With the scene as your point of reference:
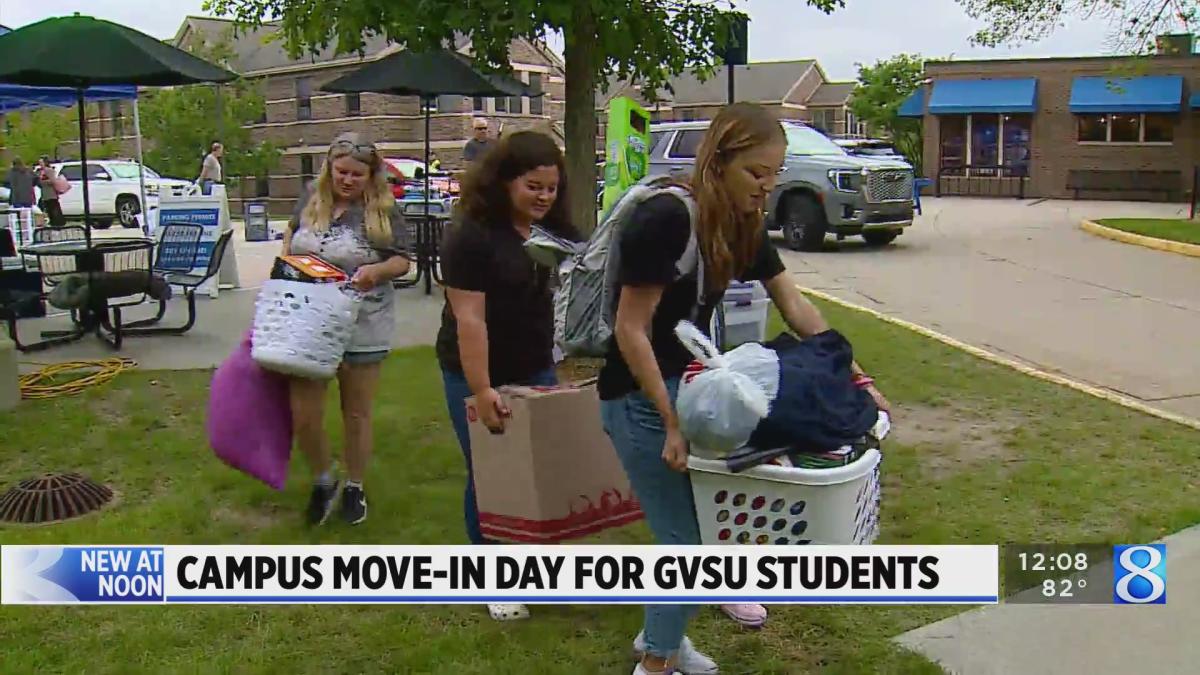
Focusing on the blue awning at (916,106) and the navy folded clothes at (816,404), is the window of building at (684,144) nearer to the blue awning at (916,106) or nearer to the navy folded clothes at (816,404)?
the navy folded clothes at (816,404)

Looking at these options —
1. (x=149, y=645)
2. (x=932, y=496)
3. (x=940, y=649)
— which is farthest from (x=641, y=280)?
(x=932, y=496)

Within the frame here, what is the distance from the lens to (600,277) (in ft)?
10.1

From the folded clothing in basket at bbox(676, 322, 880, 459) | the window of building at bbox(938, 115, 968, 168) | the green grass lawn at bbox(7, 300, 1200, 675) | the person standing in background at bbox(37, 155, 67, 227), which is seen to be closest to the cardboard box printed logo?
the green grass lawn at bbox(7, 300, 1200, 675)

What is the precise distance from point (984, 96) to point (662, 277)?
35.6m

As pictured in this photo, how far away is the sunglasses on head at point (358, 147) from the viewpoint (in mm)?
4484

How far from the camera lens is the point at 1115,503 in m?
5.02

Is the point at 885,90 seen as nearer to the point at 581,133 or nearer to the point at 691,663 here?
the point at 581,133

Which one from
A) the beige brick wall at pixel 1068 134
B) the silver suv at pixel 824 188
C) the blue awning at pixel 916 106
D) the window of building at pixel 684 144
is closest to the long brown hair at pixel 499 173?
the silver suv at pixel 824 188

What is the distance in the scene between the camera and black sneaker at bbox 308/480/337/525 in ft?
15.6

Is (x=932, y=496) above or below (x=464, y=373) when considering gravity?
below

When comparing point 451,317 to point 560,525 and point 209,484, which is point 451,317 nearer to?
point 560,525

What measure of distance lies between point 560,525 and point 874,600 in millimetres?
1032

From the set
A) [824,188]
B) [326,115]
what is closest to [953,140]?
A: [824,188]

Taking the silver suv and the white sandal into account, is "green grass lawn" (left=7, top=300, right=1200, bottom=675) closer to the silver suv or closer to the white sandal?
the white sandal
